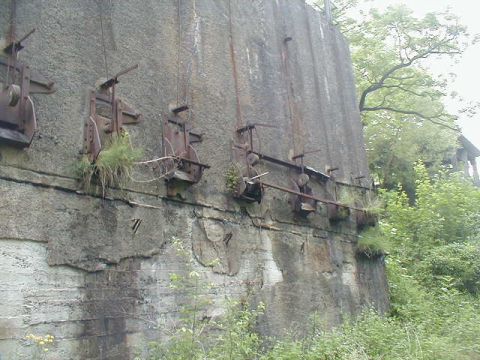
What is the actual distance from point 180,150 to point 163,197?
0.61 meters

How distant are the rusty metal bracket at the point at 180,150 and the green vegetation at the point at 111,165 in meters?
0.65

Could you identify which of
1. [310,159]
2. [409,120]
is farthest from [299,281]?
[409,120]

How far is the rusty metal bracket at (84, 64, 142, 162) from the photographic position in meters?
4.86

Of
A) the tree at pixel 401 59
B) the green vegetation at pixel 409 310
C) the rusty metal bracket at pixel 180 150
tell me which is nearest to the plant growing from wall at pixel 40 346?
the green vegetation at pixel 409 310

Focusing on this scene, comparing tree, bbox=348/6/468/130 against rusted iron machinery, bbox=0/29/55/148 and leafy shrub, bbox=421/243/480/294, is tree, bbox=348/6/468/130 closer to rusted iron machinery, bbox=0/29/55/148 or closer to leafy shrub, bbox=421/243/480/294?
leafy shrub, bbox=421/243/480/294

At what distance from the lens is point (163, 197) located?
546cm

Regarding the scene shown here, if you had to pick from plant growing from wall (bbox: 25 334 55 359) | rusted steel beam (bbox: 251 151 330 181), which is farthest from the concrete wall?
rusted steel beam (bbox: 251 151 330 181)

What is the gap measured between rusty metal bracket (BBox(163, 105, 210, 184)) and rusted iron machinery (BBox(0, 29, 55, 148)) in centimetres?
153

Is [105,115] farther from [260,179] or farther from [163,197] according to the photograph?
[260,179]

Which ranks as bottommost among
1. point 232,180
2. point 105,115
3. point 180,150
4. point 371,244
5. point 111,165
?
point 371,244

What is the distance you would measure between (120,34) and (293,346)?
12.7 ft

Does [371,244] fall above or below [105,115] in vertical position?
below

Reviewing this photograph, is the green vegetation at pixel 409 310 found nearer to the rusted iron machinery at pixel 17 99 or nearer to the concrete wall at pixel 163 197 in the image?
the concrete wall at pixel 163 197

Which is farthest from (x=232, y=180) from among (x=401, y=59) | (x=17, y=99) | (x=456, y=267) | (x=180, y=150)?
(x=401, y=59)
